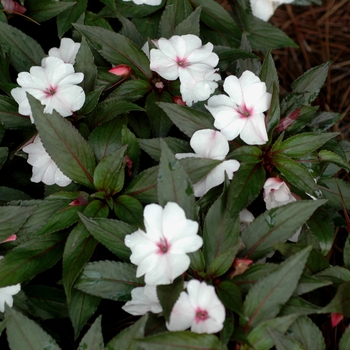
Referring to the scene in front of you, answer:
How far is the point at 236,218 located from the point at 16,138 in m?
0.57

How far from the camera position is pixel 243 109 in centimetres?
99

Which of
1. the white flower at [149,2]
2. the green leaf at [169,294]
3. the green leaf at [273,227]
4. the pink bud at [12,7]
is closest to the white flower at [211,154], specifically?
the green leaf at [273,227]

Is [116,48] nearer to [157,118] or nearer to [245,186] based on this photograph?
[157,118]

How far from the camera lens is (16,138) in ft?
3.82

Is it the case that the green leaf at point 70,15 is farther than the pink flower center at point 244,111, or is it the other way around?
the green leaf at point 70,15

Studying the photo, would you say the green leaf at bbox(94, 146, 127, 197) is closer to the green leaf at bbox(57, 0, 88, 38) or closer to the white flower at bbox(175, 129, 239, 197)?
the white flower at bbox(175, 129, 239, 197)

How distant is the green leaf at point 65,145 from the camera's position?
92 centimetres

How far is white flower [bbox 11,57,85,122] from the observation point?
99 centimetres

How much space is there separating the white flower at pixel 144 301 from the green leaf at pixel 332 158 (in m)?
0.42

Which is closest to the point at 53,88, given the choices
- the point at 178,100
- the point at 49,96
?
the point at 49,96

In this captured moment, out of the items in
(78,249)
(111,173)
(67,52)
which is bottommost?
(78,249)

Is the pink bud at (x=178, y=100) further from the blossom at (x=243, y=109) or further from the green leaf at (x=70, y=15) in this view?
the green leaf at (x=70, y=15)

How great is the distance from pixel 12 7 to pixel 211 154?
0.65 meters

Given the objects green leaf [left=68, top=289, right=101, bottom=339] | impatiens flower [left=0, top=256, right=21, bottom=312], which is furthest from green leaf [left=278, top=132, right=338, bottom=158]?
impatiens flower [left=0, top=256, right=21, bottom=312]
